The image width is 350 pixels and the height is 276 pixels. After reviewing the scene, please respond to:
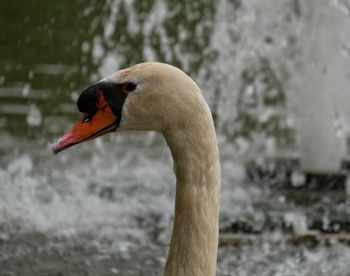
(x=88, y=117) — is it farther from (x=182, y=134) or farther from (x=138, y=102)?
(x=182, y=134)

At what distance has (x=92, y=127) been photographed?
12.9 feet

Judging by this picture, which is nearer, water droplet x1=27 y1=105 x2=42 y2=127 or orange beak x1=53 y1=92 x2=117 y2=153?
orange beak x1=53 y1=92 x2=117 y2=153

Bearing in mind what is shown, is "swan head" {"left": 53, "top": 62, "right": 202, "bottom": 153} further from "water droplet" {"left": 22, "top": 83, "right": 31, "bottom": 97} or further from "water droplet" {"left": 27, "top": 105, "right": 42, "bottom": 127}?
"water droplet" {"left": 22, "top": 83, "right": 31, "bottom": 97}

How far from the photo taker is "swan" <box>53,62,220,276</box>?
372 centimetres

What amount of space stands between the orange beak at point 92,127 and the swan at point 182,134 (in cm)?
1

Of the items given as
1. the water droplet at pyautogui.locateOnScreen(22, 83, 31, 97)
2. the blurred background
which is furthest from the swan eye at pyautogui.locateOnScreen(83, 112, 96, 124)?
the water droplet at pyautogui.locateOnScreen(22, 83, 31, 97)

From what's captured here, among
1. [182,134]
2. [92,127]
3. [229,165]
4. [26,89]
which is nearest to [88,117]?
[92,127]

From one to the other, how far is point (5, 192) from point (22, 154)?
3.91ft

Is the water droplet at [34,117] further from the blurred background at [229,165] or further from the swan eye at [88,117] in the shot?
the swan eye at [88,117]

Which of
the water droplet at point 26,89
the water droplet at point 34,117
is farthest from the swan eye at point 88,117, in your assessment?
the water droplet at point 26,89

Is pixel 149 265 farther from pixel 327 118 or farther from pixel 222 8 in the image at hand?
pixel 222 8

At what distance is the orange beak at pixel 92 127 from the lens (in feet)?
12.7

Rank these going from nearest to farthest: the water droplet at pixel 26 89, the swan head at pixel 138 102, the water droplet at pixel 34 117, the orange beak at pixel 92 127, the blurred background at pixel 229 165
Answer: the swan head at pixel 138 102, the orange beak at pixel 92 127, the blurred background at pixel 229 165, the water droplet at pixel 34 117, the water droplet at pixel 26 89

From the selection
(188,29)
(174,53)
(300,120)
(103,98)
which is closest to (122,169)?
(300,120)
